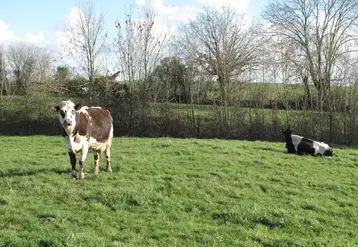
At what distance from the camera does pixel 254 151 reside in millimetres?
16828

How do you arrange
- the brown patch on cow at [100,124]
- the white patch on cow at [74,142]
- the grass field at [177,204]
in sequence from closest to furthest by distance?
the grass field at [177,204] → the white patch on cow at [74,142] → the brown patch on cow at [100,124]

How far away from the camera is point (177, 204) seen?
26.8ft

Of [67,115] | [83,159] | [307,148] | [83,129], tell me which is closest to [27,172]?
[83,159]

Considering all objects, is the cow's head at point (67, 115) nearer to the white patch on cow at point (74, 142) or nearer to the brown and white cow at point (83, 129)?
the brown and white cow at point (83, 129)

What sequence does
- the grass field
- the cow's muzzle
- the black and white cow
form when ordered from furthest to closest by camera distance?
the black and white cow < the cow's muzzle < the grass field

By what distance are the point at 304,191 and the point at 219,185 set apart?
2252 millimetres

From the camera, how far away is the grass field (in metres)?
6.37

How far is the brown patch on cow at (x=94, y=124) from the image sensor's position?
1017cm

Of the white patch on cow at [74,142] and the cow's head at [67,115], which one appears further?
the white patch on cow at [74,142]

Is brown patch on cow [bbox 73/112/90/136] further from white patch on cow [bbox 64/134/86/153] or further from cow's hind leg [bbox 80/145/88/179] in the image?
cow's hind leg [bbox 80/145/88/179]

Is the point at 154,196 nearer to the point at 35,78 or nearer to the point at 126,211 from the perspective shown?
the point at 126,211

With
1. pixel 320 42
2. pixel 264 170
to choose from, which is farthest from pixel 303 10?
pixel 264 170

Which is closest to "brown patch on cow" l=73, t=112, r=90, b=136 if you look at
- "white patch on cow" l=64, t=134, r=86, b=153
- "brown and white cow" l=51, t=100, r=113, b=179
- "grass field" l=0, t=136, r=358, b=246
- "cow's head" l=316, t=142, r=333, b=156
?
"brown and white cow" l=51, t=100, r=113, b=179

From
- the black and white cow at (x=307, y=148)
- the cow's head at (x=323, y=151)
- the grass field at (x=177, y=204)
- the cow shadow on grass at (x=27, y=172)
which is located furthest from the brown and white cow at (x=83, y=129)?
the cow's head at (x=323, y=151)
